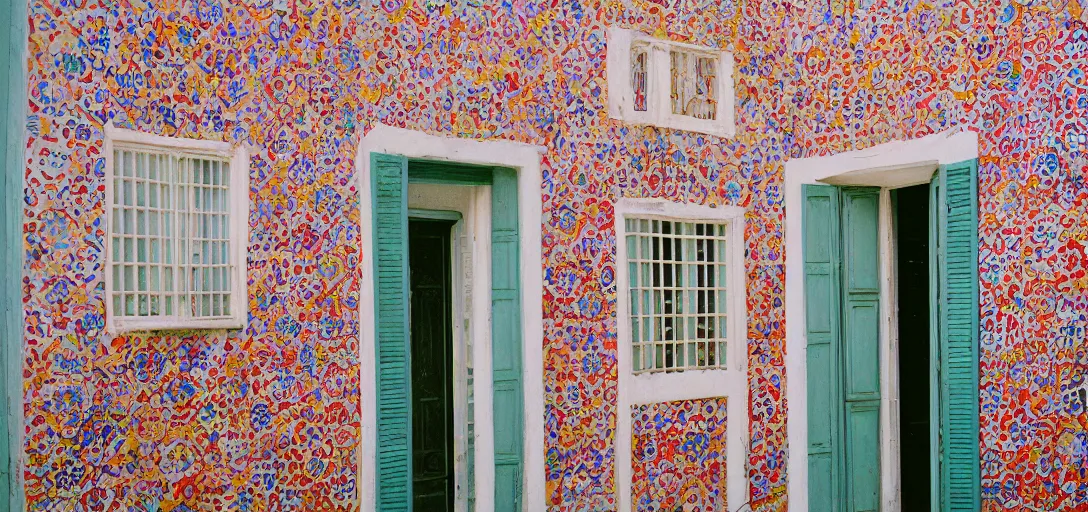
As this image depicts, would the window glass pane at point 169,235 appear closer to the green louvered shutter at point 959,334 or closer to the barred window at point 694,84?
the barred window at point 694,84

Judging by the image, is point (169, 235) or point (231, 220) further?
point (231, 220)

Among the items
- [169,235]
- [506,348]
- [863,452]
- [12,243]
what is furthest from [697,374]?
[12,243]

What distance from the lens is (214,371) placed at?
5656 millimetres

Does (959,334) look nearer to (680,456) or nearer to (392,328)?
(680,456)

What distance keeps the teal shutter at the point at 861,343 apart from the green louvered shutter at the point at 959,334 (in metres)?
0.97

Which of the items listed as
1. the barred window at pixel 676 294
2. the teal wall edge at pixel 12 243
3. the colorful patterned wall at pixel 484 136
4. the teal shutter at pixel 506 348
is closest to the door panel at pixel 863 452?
the colorful patterned wall at pixel 484 136

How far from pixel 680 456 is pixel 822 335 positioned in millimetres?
1386

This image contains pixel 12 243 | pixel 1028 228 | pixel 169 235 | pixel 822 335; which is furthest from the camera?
pixel 822 335

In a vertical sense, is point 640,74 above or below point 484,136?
above

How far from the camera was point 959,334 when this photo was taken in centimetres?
679

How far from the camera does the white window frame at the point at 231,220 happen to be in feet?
17.5

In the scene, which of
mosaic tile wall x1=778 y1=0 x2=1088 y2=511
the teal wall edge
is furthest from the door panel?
the teal wall edge

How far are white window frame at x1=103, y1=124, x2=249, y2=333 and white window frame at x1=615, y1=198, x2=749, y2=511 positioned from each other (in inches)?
103

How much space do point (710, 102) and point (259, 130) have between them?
11.2ft
